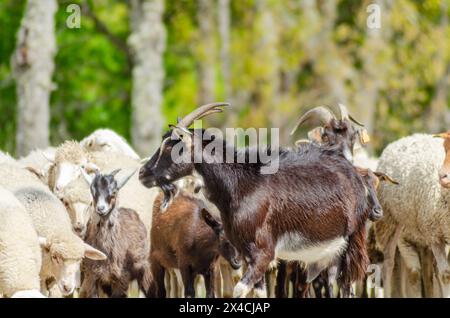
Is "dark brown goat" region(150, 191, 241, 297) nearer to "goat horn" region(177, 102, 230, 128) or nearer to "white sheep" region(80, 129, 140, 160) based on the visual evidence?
"goat horn" region(177, 102, 230, 128)

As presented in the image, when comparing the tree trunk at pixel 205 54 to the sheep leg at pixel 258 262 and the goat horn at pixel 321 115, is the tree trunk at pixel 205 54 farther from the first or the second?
the sheep leg at pixel 258 262

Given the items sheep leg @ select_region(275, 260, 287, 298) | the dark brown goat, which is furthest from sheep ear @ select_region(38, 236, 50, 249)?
sheep leg @ select_region(275, 260, 287, 298)

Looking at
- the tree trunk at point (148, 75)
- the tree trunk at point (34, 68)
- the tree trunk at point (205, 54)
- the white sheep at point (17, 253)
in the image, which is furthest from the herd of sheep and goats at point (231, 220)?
the tree trunk at point (205, 54)

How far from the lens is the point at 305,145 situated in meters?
12.4

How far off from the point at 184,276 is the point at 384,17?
22.7 meters

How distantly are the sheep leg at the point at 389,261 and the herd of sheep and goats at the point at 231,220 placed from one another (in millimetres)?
16

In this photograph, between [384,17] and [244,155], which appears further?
[384,17]

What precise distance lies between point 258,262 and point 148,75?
50.8 ft

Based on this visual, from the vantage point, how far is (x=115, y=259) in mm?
12945

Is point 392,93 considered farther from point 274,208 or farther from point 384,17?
point 274,208

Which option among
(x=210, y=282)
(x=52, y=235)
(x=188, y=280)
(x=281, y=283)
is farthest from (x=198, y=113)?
(x=281, y=283)

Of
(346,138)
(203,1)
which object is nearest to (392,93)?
(203,1)
